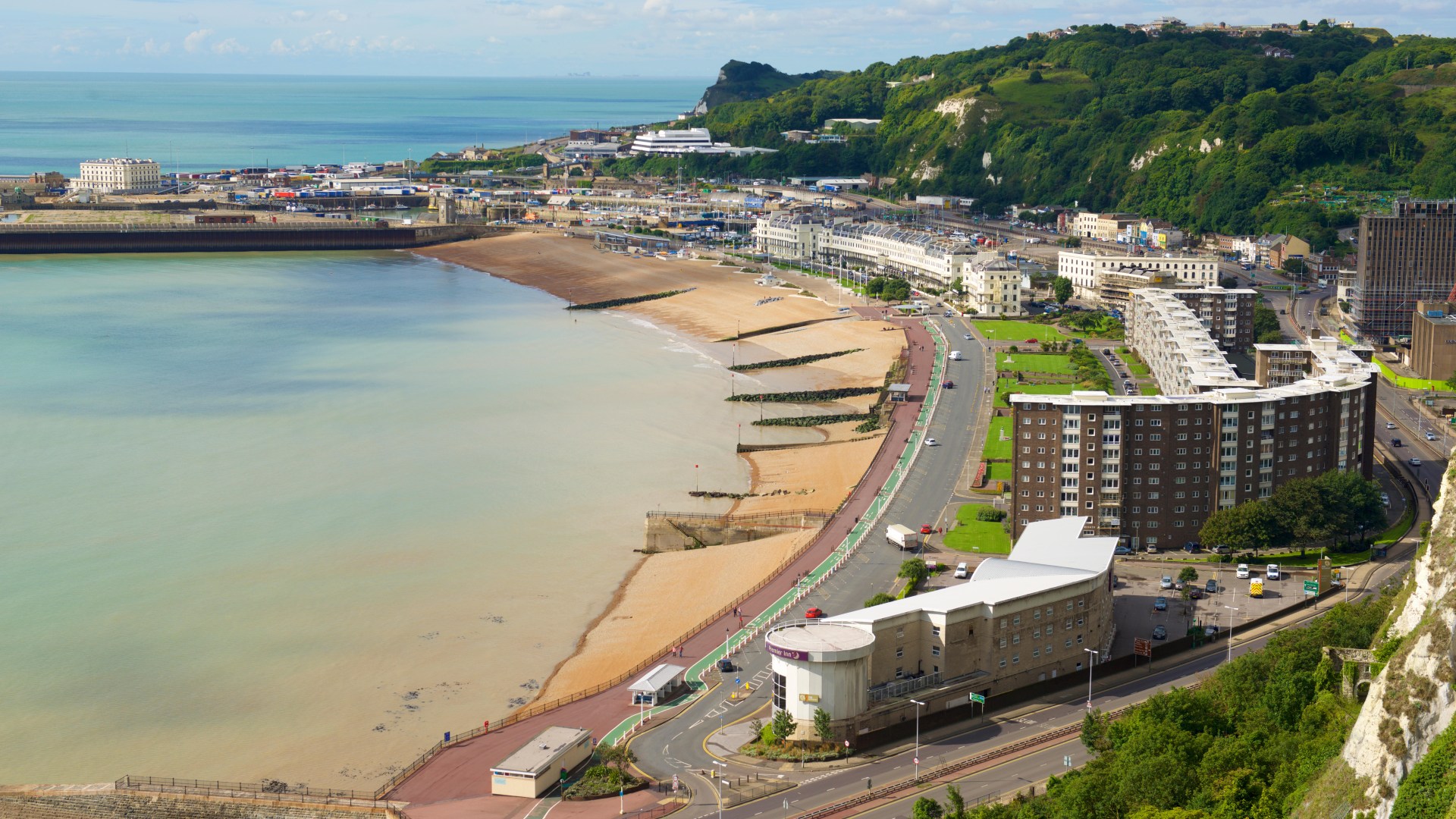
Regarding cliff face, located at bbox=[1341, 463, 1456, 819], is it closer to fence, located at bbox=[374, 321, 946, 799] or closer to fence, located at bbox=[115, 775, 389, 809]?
fence, located at bbox=[374, 321, 946, 799]

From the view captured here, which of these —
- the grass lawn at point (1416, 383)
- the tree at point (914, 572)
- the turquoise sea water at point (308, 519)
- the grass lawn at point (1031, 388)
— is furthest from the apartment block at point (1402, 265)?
the tree at point (914, 572)

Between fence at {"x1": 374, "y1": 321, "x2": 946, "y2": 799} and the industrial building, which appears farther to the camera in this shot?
fence at {"x1": 374, "y1": 321, "x2": 946, "y2": 799}

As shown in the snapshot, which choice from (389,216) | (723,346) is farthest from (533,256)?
(723,346)

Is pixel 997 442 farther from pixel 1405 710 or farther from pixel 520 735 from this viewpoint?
pixel 1405 710

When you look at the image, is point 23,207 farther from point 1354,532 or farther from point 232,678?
point 1354,532

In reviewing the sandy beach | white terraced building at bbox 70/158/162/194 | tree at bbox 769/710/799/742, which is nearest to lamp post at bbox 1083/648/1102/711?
tree at bbox 769/710/799/742

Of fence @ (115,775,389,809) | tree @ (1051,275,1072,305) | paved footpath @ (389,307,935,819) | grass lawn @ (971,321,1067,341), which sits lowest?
fence @ (115,775,389,809)

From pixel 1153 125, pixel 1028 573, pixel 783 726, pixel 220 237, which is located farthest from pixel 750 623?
pixel 1153 125
